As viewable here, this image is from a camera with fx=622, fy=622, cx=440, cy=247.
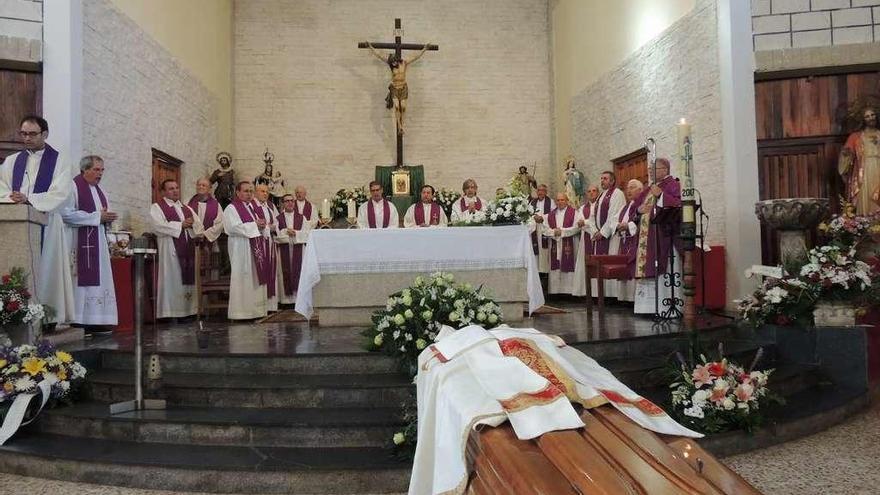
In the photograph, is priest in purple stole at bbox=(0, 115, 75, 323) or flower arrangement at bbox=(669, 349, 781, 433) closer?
flower arrangement at bbox=(669, 349, 781, 433)

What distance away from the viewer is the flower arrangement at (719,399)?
374cm

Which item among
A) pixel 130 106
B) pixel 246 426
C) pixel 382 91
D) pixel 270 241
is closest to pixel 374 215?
pixel 270 241

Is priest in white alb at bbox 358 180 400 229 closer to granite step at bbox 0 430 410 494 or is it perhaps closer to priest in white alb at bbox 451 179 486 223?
priest in white alb at bbox 451 179 486 223

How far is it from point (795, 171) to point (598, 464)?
7.41 metres

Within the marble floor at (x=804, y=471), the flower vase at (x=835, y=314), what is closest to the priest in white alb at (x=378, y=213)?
A: the flower vase at (x=835, y=314)

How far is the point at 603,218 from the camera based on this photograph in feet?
29.8

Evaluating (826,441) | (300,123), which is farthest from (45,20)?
(826,441)

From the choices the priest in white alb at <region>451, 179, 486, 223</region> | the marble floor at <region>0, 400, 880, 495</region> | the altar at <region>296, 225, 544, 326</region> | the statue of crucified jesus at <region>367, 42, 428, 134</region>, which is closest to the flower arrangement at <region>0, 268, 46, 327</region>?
the marble floor at <region>0, 400, 880, 495</region>

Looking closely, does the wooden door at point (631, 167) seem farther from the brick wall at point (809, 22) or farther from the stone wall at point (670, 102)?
the brick wall at point (809, 22)

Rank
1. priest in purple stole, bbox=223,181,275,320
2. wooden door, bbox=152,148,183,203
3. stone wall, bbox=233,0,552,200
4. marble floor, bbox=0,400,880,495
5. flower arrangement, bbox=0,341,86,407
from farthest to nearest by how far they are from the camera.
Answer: stone wall, bbox=233,0,552,200, wooden door, bbox=152,148,183,203, priest in purple stole, bbox=223,181,275,320, flower arrangement, bbox=0,341,86,407, marble floor, bbox=0,400,880,495

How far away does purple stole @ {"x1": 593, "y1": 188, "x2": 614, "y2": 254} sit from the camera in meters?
8.98

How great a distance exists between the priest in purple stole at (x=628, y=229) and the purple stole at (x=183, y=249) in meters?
5.53

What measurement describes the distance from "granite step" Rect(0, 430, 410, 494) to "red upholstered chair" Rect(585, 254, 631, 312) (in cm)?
402

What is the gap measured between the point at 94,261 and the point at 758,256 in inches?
282
